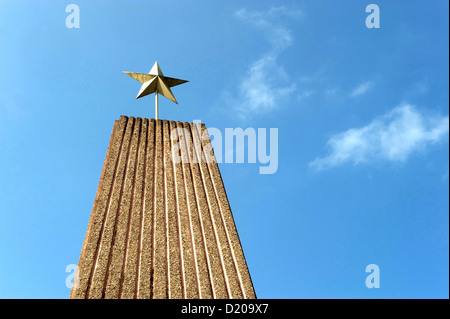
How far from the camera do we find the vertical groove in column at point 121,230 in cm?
631

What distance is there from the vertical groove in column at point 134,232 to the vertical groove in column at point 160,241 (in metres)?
0.39

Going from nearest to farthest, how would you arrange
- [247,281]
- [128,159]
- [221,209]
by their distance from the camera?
[247,281]
[221,209]
[128,159]

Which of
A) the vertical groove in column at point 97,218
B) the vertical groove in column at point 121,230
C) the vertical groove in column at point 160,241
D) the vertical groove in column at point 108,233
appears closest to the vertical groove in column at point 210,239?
the vertical groove in column at point 160,241

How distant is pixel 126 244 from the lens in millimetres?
7062

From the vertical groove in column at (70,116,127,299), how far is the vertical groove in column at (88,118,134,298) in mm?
81

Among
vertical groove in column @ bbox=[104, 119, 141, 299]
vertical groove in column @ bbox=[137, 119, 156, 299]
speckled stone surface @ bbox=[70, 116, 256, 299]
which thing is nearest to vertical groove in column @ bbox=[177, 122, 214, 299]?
speckled stone surface @ bbox=[70, 116, 256, 299]

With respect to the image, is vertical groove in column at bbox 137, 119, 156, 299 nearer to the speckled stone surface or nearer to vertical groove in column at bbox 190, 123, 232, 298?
the speckled stone surface

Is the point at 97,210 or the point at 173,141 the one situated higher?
the point at 173,141

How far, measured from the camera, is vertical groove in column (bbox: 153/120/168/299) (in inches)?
253

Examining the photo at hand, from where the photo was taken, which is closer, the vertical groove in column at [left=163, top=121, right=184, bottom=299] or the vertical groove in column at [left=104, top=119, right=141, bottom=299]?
the vertical groove in column at [left=104, top=119, right=141, bottom=299]
